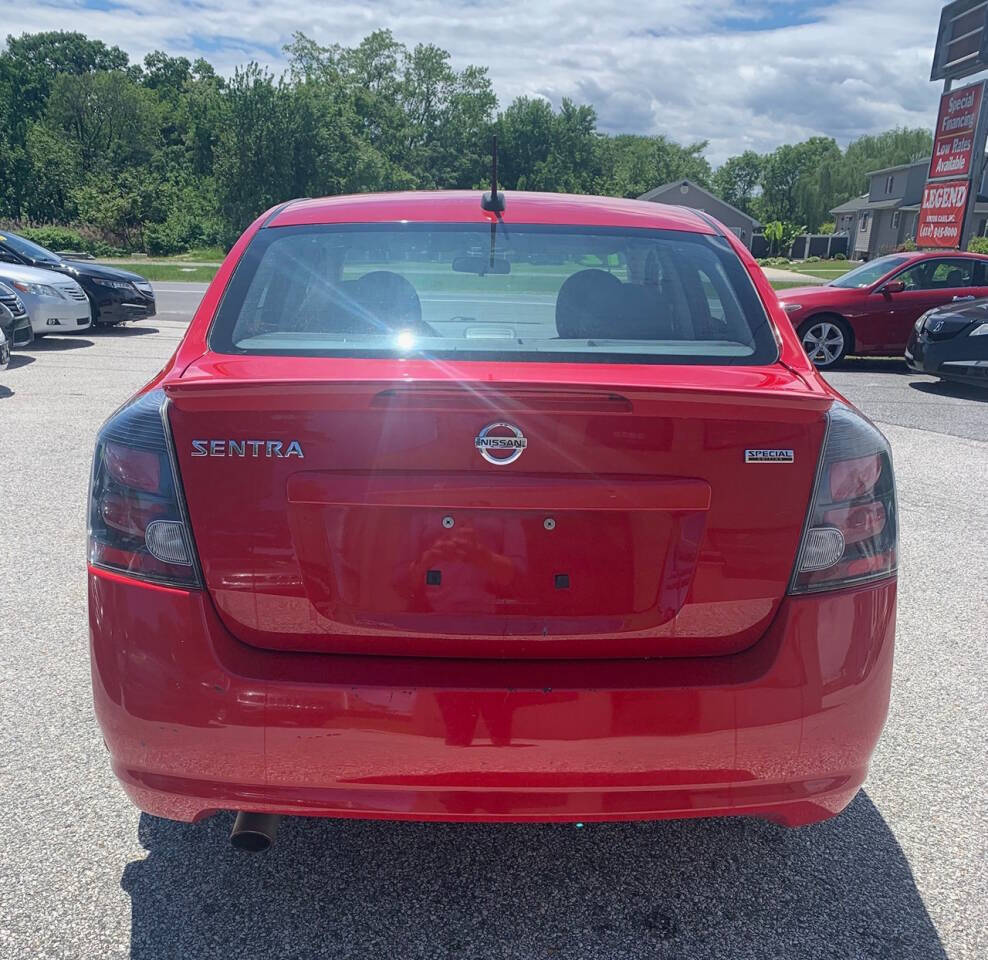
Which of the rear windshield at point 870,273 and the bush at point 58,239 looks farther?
the bush at point 58,239

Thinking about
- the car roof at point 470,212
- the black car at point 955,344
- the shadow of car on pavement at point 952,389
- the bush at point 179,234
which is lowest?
the bush at point 179,234

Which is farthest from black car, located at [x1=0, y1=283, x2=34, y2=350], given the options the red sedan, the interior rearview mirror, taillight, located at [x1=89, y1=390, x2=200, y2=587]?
the red sedan

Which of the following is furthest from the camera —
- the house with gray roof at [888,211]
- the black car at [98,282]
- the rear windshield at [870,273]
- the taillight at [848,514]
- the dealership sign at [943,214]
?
the house with gray roof at [888,211]

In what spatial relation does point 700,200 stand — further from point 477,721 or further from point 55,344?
point 477,721

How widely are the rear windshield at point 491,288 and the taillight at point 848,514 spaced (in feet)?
1.26

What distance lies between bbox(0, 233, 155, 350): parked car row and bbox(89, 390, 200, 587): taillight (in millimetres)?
9777

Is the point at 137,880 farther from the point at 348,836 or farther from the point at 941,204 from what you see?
the point at 941,204

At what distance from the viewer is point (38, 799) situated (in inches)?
106

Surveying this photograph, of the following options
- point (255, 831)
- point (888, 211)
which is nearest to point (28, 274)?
point (255, 831)

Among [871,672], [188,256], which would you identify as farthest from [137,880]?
[188,256]

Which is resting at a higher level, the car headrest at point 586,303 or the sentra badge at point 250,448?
the car headrest at point 586,303

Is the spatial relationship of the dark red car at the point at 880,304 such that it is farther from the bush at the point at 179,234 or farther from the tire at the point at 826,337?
the bush at the point at 179,234

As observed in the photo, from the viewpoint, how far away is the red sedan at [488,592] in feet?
6.17

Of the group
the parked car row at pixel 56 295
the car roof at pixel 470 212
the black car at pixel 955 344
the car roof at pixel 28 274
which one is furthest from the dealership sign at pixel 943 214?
the car roof at pixel 470 212
